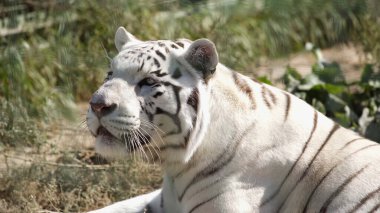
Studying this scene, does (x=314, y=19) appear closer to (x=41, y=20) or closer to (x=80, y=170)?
(x=41, y=20)

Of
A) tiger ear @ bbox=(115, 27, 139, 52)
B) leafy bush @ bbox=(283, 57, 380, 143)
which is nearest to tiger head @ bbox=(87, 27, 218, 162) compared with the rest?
tiger ear @ bbox=(115, 27, 139, 52)

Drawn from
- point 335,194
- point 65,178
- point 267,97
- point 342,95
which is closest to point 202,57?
point 267,97

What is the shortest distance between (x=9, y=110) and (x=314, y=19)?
10.8 feet

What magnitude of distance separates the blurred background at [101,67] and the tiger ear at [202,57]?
440 mm

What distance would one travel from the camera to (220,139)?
3406 millimetres

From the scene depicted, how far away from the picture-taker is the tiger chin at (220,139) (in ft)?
10.8

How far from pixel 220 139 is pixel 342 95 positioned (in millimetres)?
2364

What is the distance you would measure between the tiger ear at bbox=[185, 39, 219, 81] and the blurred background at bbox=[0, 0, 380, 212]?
0.44 meters

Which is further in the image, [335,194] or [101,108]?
[335,194]

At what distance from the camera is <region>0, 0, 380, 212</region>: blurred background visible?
14.7ft

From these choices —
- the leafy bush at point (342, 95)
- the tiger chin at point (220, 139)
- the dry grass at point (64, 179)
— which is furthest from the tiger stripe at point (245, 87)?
the leafy bush at point (342, 95)

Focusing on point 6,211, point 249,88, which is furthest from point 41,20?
point 249,88

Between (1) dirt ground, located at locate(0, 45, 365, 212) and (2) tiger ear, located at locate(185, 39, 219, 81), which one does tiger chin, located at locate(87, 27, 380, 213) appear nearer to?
(2) tiger ear, located at locate(185, 39, 219, 81)

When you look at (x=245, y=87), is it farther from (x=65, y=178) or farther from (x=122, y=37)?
(x=65, y=178)
